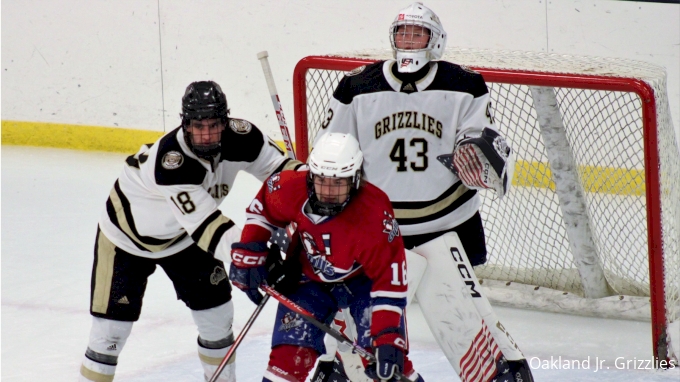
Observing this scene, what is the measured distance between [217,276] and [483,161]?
869 millimetres

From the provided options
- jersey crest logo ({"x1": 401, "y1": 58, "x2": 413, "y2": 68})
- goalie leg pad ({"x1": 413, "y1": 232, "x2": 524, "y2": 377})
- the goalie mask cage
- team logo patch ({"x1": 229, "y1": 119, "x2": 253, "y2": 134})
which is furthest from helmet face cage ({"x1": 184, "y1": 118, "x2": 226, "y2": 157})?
the goalie mask cage

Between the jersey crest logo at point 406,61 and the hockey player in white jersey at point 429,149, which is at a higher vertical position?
the jersey crest logo at point 406,61

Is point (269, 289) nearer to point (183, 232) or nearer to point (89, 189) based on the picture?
point (183, 232)

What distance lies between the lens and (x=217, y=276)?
298 cm

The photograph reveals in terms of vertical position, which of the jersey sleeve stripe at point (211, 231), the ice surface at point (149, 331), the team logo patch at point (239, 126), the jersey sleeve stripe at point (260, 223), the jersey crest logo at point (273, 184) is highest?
the team logo patch at point (239, 126)

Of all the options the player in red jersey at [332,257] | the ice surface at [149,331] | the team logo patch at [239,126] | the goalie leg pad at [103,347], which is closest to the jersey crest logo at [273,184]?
the player in red jersey at [332,257]

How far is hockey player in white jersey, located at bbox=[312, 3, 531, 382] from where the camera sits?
2783 mm

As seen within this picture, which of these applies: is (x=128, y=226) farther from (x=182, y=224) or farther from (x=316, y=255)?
(x=316, y=255)

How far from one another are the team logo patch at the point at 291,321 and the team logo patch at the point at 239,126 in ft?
1.78

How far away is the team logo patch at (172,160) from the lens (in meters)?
2.68

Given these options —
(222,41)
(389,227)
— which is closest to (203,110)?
(389,227)

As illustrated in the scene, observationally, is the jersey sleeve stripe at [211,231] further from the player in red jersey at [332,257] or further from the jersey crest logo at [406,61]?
the jersey crest logo at [406,61]

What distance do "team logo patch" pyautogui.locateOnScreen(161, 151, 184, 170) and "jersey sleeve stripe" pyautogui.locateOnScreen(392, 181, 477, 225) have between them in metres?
0.62

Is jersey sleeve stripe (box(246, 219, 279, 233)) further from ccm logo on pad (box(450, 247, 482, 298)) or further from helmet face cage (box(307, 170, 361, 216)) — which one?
ccm logo on pad (box(450, 247, 482, 298))
